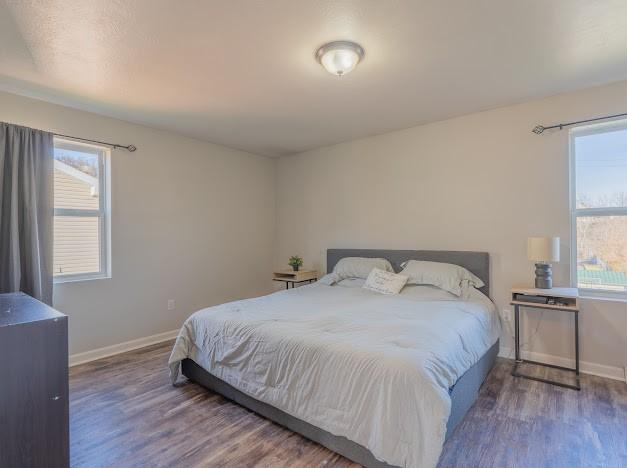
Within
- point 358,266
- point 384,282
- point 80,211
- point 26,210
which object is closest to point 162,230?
point 80,211

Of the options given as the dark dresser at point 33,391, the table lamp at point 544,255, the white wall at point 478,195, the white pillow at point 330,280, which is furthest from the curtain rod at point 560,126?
the dark dresser at point 33,391

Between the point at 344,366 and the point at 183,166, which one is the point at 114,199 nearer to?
the point at 183,166

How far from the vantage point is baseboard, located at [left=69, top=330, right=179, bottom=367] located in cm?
315

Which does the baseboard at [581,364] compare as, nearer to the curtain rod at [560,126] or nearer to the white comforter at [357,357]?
the white comforter at [357,357]

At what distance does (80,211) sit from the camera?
3.24m

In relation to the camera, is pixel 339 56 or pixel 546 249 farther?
pixel 546 249

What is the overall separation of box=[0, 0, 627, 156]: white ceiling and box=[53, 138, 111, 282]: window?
49 centimetres

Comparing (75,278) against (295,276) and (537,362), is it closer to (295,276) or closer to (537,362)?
(295,276)

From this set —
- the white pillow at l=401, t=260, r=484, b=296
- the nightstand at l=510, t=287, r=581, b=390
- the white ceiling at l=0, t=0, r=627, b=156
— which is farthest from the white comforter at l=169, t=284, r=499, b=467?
the white ceiling at l=0, t=0, r=627, b=156

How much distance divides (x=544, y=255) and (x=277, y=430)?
97.4 inches

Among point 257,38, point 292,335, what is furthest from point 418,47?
point 292,335

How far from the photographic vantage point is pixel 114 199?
341cm

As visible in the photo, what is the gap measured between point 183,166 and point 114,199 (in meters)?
0.90

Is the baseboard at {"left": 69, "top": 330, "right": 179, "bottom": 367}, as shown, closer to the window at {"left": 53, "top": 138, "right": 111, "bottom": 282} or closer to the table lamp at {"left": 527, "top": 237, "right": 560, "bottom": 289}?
the window at {"left": 53, "top": 138, "right": 111, "bottom": 282}
